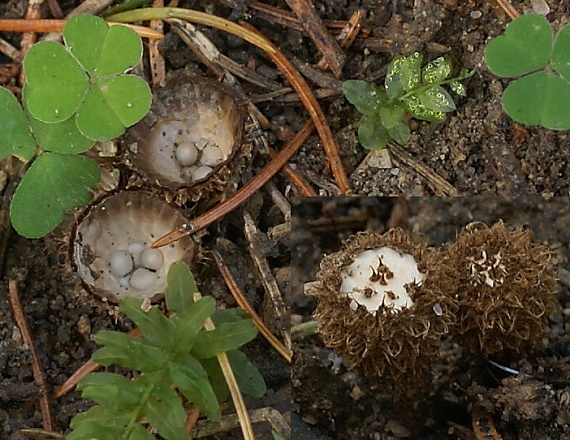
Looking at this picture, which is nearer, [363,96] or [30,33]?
[363,96]

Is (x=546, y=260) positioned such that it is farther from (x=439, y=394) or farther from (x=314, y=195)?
(x=314, y=195)

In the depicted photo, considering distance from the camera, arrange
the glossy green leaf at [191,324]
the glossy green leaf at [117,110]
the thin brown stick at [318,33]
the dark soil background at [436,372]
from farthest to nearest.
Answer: the thin brown stick at [318,33], the glossy green leaf at [117,110], the dark soil background at [436,372], the glossy green leaf at [191,324]

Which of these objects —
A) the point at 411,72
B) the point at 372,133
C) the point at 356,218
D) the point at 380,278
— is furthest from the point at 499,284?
the point at 411,72

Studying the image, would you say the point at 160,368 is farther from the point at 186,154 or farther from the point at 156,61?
the point at 156,61

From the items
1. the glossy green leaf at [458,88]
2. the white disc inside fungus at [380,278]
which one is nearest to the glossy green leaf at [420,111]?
the glossy green leaf at [458,88]

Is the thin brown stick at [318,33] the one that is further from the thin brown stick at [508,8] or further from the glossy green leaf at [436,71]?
the thin brown stick at [508,8]

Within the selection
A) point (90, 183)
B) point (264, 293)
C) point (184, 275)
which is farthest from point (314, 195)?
point (90, 183)
